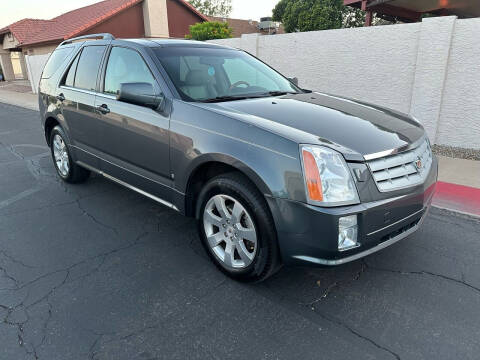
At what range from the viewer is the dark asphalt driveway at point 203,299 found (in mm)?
2221

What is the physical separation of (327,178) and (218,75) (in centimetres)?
183

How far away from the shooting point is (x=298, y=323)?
7.93 feet

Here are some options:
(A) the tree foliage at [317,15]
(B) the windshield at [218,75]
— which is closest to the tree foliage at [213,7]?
(A) the tree foliage at [317,15]

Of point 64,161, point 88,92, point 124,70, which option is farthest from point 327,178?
point 64,161

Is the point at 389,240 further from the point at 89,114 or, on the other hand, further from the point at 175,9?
the point at 175,9

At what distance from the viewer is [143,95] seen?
3066mm

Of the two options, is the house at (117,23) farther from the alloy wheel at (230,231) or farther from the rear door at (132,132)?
the alloy wheel at (230,231)

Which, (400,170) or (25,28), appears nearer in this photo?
(400,170)

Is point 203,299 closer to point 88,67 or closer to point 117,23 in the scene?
point 88,67

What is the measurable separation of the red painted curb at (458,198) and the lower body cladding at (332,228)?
2.18 m

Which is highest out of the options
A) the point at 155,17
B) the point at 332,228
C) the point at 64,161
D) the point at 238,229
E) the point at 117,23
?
the point at 155,17

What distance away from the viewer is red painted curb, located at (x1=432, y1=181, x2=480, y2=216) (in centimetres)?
421

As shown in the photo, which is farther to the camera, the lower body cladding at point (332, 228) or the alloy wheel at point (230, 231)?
the alloy wheel at point (230, 231)

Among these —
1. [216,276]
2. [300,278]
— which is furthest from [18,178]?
[300,278]
